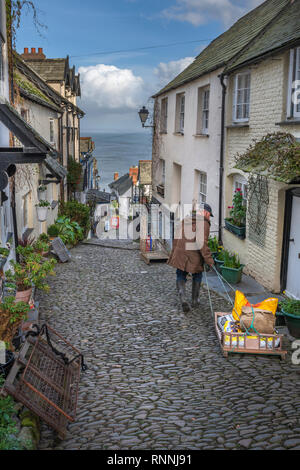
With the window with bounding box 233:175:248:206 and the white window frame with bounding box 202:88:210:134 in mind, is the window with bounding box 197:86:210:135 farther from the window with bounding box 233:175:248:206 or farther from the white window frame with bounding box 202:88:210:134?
the window with bounding box 233:175:248:206

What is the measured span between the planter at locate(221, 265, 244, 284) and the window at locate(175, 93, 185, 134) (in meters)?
8.05

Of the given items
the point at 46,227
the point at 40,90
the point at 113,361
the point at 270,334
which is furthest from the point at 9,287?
the point at 40,90

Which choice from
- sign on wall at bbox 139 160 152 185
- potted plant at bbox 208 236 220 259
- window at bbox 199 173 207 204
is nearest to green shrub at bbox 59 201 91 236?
window at bbox 199 173 207 204

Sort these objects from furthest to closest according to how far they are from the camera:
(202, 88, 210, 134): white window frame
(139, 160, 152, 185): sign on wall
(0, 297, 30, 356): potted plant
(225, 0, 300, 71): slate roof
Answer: (139, 160, 152, 185): sign on wall
(202, 88, 210, 134): white window frame
(225, 0, 300, 71): slate roof
(0, 297, 30, 356): potted plant

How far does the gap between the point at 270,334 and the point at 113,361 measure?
7.39ft

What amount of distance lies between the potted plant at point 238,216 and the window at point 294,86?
299cm

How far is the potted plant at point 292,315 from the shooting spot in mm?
6469

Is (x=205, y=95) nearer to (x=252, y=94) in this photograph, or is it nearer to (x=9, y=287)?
(x=252, y=94)

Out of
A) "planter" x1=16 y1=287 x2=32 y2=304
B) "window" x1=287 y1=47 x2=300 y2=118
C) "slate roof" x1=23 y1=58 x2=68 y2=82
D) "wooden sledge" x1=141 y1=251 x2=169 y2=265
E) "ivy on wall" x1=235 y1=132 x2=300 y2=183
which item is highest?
"slate roof" x1=23 y1=58 x2=68 y2=82

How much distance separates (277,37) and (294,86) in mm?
1552

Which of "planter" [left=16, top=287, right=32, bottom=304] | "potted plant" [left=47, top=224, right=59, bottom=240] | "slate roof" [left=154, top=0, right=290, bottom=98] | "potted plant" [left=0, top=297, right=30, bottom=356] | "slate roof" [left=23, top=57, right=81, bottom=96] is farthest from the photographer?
"slate roof" [left=23, top=57, right=81, bottom=96]

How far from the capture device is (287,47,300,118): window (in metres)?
8.09

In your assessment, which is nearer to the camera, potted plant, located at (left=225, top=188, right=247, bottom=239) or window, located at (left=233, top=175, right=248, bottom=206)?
potted plant, located at (left=225, top=188, right=247, bottom=239)

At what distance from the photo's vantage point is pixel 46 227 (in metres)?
16.3
